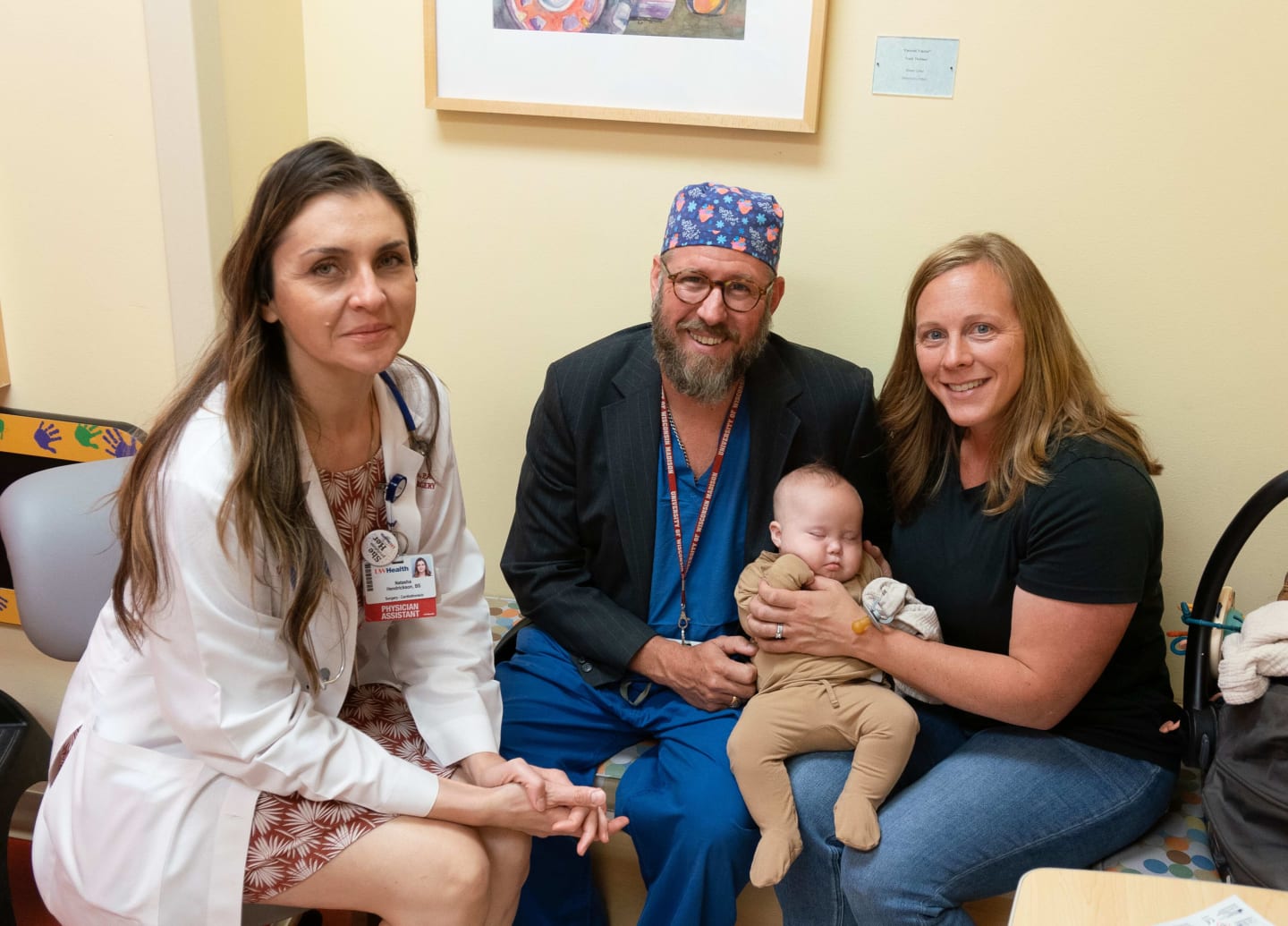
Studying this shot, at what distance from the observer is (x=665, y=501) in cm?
237

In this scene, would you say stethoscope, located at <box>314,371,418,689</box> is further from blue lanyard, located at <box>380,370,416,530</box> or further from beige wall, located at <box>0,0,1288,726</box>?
beige wall, located at <box>0,0,1288,726</box>

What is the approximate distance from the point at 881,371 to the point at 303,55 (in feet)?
5.83

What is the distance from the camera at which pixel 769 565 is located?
225 centimetres

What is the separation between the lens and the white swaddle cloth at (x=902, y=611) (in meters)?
2.09

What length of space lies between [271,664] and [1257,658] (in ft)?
5.92

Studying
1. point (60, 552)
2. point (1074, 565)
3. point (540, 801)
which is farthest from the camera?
point (60, 552)

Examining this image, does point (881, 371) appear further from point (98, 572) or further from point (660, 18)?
point (98, 572)

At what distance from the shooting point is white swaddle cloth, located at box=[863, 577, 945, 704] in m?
2.09

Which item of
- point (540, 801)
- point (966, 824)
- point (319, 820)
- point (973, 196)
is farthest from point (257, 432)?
point (973, 196)

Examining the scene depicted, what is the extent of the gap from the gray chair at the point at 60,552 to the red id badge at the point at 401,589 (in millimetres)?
582

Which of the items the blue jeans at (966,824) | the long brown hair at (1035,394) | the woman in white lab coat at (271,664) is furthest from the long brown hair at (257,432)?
the long brown hair at (1035,394)

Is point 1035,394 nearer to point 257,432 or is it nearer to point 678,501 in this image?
point 678,501

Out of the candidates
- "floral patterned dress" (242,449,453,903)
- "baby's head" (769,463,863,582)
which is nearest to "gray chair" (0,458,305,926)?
"floral patterned dress" (242,449,453,903)

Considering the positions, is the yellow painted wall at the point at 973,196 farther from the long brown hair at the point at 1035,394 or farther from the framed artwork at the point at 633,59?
the long brown hair at the point at 1035,394
